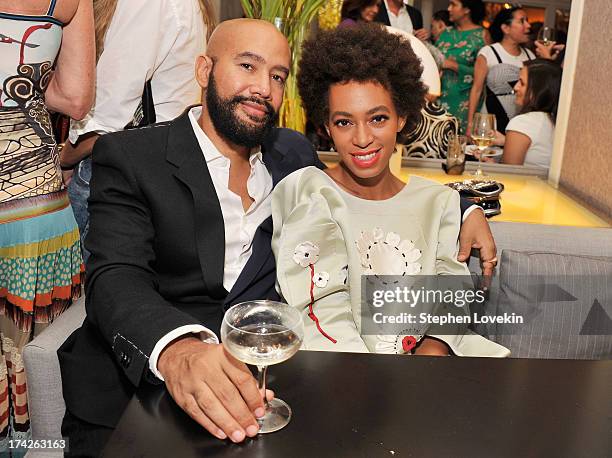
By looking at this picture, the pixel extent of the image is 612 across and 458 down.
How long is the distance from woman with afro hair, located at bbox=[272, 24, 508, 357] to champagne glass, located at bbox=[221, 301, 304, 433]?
51 centimetres

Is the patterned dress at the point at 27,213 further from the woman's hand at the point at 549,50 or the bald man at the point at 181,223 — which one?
the woman's hand at the point at 549,50

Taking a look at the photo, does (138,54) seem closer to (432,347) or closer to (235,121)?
(235,121)

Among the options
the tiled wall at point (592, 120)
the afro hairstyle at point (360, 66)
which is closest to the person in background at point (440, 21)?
the tiled wall at point (592, 120)

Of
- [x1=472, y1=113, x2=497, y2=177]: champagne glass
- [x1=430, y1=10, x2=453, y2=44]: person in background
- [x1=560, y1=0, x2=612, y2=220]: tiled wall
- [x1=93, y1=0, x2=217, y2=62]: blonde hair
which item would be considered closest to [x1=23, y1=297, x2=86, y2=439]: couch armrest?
[x1=93, y1=0, x2=217, y2=62]: blonde hair

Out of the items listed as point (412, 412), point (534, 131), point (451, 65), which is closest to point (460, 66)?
point (451, 65)

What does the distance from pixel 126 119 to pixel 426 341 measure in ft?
3.69

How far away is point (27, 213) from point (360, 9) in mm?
3100

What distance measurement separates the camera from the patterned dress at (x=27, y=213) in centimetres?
162

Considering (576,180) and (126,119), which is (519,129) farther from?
(126,119)

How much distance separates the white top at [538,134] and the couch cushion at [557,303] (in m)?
1.31

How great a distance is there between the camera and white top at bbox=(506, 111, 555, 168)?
315 cm

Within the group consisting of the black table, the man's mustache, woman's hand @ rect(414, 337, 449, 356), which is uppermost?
the man's mustache

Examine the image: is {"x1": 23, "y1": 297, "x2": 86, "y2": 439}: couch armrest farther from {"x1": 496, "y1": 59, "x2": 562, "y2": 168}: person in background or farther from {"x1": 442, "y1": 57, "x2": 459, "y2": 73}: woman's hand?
{"x1": 442, "y1": 57, "x2": 459, "y2": 73}: woman's hand

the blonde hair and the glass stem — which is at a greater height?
the blonde hair
